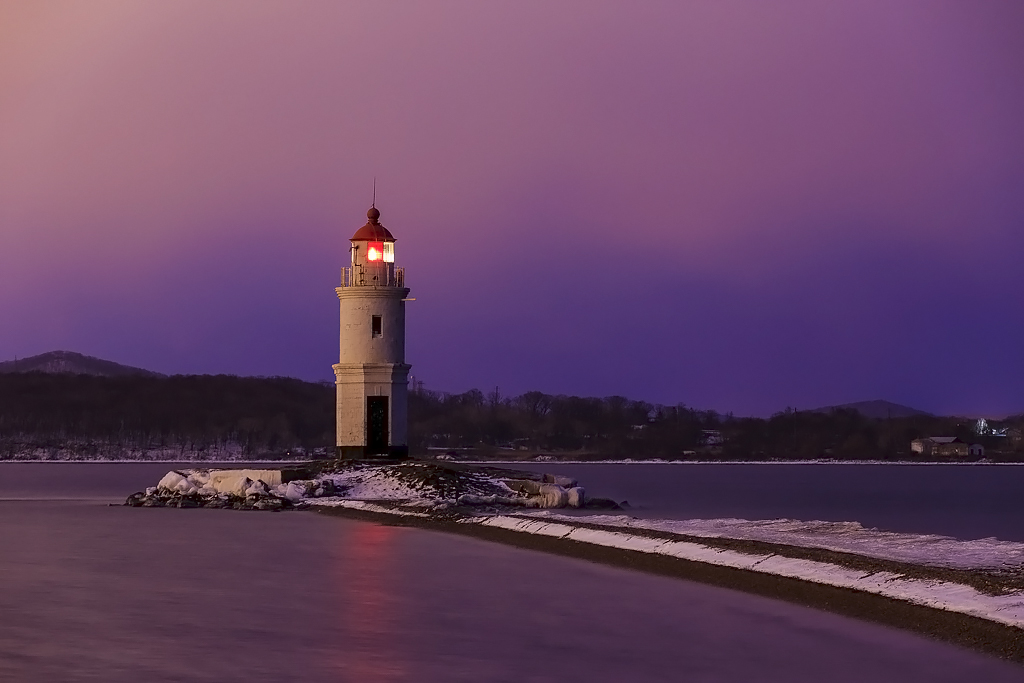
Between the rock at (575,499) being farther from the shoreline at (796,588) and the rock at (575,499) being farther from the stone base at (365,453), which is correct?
the stone base at (365,453)

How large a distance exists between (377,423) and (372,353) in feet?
6.54

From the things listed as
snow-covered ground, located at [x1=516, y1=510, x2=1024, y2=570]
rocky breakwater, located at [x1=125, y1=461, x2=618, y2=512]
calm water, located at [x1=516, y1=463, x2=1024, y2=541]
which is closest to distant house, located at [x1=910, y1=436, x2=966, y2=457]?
calm water, located at [x1=516, y1=463, x2=1024, y2=541]

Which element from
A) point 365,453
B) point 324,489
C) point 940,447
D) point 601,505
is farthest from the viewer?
point 940,447

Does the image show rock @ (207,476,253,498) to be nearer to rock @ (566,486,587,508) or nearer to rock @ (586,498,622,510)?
rock @ (566,486,587,508)

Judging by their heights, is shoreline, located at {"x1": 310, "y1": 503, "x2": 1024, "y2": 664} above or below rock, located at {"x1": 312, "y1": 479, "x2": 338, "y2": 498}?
below

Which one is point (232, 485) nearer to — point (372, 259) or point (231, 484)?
point (231, 484)

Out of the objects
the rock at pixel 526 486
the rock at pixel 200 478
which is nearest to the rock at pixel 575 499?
the rock at pixel 526 486

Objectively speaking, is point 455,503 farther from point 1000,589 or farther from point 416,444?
point 416,444

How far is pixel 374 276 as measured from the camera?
120 ft

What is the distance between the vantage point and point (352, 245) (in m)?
36.9

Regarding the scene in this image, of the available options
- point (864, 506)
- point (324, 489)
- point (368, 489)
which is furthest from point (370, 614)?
point (864, 506)

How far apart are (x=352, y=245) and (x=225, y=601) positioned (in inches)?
879

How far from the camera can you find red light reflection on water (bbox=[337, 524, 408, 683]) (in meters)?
11.1

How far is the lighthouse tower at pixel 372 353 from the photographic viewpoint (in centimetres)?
3625
